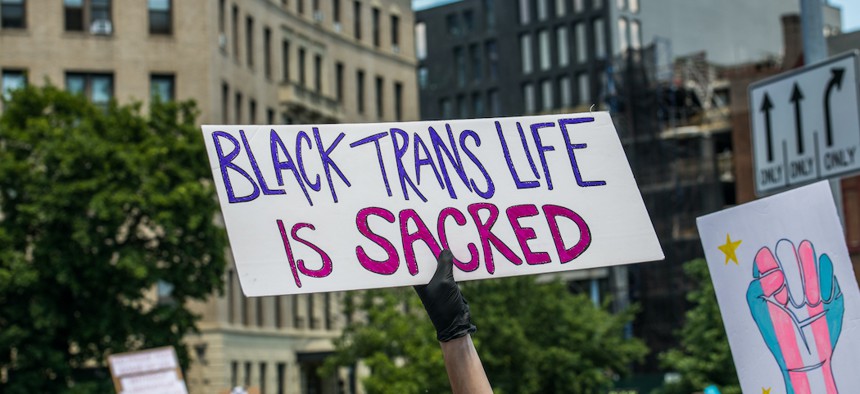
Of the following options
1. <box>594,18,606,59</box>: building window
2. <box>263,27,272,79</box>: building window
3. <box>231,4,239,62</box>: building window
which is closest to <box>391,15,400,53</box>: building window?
<box>263,27,272,79</box>: building window

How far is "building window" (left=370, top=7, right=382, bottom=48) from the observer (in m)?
74.0

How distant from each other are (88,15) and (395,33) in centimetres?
2199

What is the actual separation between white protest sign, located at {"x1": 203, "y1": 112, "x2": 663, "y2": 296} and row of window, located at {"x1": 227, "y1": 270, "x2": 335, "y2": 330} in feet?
165

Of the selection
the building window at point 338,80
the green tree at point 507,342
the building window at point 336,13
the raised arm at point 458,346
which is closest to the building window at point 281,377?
the green tree at point 507,342

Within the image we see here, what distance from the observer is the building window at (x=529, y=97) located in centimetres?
10075

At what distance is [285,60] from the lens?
2606 inches

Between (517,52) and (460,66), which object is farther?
(460,66)

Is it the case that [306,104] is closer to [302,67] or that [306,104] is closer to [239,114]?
[302,67]

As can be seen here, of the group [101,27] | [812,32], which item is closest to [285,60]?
[101,27]

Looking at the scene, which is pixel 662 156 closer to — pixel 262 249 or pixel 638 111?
pixel 638 111

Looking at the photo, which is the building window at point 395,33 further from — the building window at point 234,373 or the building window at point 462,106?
the building window at point 462,106

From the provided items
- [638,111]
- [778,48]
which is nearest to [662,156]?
[638,111]

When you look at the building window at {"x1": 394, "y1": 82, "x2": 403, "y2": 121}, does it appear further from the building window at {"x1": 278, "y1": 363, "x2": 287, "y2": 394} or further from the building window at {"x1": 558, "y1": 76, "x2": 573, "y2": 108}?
the building window at {"x1": 558, "y1": 76, "x2": 573, "y2": 108}

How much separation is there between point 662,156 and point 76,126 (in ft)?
146
